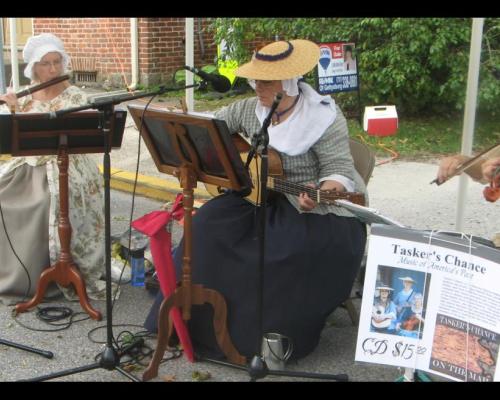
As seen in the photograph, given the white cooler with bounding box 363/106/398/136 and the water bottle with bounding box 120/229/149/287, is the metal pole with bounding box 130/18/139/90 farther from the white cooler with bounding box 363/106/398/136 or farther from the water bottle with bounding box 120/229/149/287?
the water bottle with bounding box 120/229/149/287

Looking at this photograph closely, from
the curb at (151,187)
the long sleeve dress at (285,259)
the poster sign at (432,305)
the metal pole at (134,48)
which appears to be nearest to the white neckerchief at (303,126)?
the long sleeve dress at (285,259)

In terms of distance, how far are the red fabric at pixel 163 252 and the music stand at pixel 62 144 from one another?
1.67 feet

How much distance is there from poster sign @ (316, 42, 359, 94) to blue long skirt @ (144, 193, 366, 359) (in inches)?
166

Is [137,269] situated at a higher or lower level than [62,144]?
lower

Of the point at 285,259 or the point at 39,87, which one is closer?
the point at 285,259

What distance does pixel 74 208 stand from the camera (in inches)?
173

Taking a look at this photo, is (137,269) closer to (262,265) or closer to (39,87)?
(39,87)

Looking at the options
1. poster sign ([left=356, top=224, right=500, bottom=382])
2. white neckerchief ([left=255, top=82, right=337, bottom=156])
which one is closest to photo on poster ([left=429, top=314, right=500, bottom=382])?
poster sign ([left=356, top=224, right=500, bottom=382])

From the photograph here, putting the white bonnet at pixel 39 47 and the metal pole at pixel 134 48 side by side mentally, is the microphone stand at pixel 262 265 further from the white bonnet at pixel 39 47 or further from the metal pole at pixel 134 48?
the metal pole at pixel 134 48

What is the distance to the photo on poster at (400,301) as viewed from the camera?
2.91m

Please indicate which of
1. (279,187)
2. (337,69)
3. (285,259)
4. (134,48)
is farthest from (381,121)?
(285,259)

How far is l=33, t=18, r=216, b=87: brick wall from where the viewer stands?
10.5m

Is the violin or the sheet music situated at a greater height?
the violin

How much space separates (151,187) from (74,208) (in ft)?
8.19
